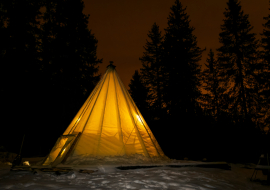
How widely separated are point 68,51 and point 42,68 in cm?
268

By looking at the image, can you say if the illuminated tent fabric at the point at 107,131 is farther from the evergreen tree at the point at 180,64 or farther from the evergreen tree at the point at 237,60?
the evergreen tree at the point at 237,60

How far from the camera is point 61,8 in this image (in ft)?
54.9

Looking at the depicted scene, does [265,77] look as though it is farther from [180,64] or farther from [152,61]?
[152,61]

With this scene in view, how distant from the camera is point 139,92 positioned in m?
26.6

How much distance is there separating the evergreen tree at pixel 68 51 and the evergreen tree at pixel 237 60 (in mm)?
13554

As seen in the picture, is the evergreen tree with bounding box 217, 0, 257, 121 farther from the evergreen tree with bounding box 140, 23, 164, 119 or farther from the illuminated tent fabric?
the illuminated tent fabric

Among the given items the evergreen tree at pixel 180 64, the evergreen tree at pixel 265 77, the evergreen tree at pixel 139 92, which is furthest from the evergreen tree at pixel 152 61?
the evergreen tree at pixel 265 77

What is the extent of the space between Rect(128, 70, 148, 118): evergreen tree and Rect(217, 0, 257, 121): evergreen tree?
35.1 ft

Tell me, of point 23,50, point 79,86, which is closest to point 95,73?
point 79,86

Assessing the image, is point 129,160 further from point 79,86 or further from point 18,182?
point 79,86

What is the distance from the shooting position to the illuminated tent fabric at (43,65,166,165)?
6062mm

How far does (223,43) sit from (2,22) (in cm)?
2012

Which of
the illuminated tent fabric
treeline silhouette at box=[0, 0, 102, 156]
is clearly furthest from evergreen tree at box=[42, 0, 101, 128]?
the illuminated tent fabric

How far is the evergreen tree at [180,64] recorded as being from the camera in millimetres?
16359
